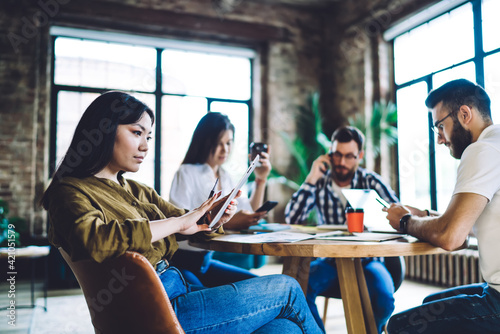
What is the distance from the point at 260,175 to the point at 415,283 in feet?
9.63

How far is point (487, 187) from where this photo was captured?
→ 1340 millimetres

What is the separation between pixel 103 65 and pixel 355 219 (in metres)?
4.76

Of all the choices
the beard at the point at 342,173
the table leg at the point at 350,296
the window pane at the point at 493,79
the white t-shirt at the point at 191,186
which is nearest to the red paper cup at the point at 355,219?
the table leg at the point at 350,296

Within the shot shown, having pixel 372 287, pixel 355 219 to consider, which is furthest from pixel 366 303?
pixel 355 219

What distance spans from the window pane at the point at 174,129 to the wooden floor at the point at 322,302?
1909 mm

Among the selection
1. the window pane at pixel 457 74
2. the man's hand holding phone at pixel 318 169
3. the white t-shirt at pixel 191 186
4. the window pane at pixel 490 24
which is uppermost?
the window pane at pixel 490 24

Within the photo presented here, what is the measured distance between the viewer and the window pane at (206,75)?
599 cm

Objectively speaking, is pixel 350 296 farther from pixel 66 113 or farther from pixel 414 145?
pixel 66 113

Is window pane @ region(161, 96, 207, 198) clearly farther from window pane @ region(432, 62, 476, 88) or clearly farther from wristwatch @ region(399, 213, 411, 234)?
wristwatch @ region(399, 213, 411, 234)

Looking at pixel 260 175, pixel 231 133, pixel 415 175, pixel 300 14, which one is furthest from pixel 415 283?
pixel 300 14

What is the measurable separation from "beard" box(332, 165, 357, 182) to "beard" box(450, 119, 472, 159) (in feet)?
3.36

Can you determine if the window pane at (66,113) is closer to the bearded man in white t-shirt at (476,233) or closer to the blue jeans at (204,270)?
the blue jeans at (204,270)

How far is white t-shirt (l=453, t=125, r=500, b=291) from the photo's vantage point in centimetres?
135

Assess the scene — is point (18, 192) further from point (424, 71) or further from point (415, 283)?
point (424, 71)
